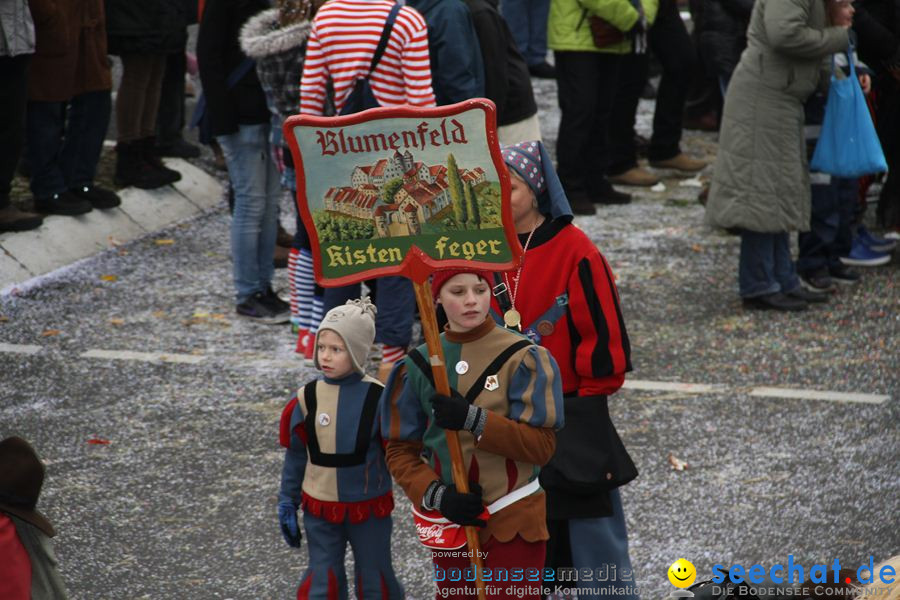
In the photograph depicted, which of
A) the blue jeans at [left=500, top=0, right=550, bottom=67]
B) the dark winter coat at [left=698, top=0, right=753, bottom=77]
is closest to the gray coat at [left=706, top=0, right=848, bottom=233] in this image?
the dark winter coat at [left=698, top=0, right=753, bottom=77]

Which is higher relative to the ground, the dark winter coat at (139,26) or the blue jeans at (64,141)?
the dark winter coat at (139,26)

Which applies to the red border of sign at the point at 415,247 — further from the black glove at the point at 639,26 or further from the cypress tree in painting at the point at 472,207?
the black glove at the point at 639,26

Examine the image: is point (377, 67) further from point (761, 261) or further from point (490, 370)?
point (490, 370)

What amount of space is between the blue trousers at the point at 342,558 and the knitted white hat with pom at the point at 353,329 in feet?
1.56

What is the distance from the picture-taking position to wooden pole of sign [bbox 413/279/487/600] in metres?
3.54

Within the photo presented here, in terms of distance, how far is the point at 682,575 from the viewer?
15.0 ft

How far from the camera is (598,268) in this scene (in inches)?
157

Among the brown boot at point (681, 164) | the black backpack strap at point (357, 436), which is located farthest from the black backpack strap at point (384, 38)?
the brown boot at point (681, 164)

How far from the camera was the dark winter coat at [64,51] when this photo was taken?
26.9ft

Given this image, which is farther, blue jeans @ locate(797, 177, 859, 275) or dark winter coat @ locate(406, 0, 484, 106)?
blue jeans @ locate(797, 177, 859, 275)

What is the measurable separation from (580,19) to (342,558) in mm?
6039

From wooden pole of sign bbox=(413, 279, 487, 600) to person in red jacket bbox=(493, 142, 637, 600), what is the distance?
0.40 metres

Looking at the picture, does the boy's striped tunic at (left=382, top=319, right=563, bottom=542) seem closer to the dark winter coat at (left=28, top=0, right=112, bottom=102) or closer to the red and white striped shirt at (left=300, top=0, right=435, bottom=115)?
the red and white striped shirt at (left=300, top=0, right=435, bottom=115)

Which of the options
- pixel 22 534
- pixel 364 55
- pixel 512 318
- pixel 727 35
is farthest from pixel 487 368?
pixel 727 35
